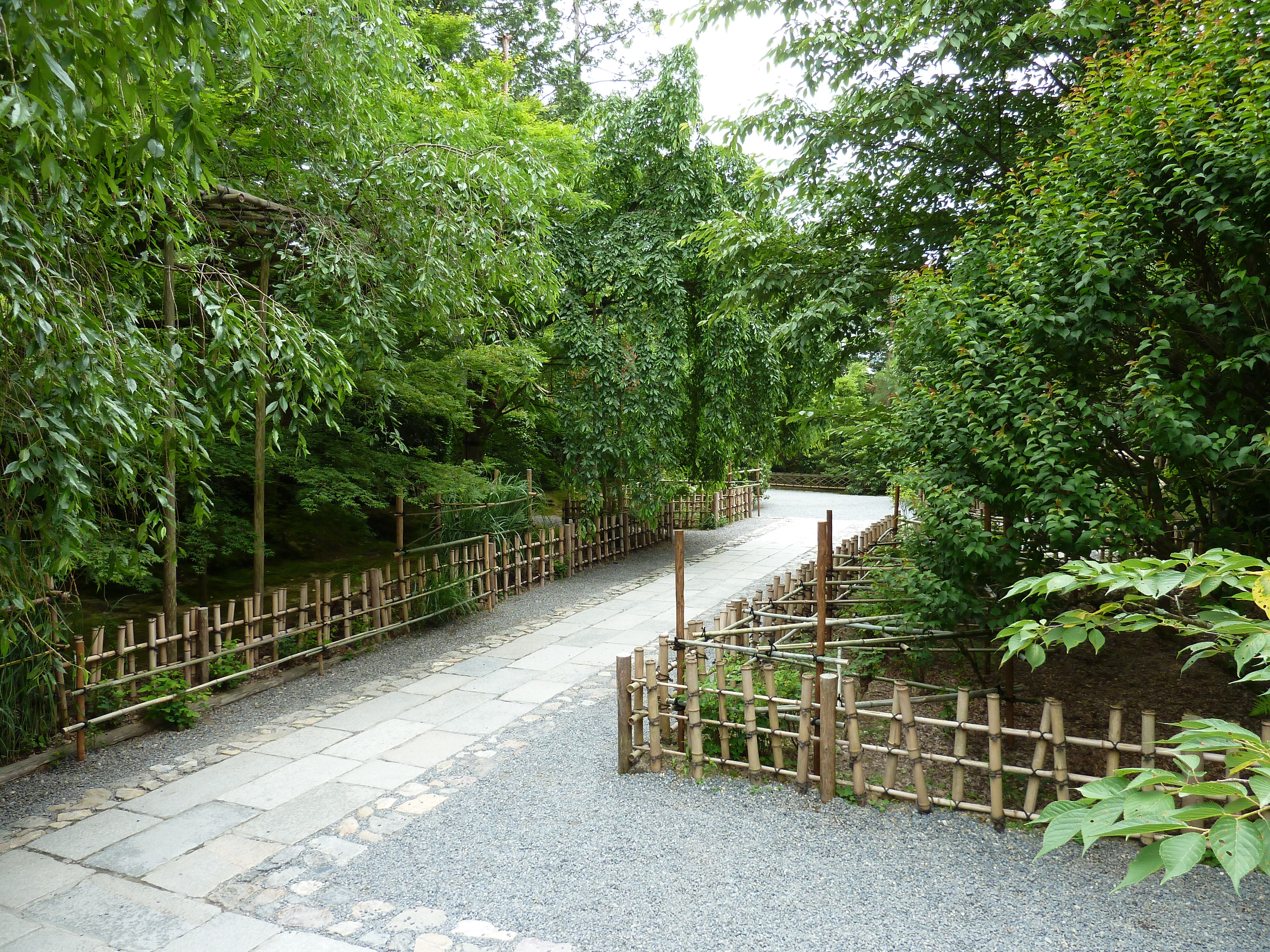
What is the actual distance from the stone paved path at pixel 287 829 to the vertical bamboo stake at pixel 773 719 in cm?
180

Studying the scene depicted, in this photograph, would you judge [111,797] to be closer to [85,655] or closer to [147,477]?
[85,655]

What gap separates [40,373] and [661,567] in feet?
33.6

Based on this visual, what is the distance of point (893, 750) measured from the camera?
14.6 feet

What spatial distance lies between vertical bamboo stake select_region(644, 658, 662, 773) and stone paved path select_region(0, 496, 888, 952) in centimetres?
100

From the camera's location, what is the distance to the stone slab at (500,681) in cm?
680

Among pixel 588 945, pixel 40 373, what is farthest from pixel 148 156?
pixel 588 945

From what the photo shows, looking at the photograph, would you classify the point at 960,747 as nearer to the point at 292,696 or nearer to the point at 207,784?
the point at 207,784

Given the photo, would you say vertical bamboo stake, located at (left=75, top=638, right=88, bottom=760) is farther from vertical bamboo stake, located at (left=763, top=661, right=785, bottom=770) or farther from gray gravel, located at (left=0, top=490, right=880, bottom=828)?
vertical bamboo stake, located at (left=763, top=661, right=785, bottom=770)

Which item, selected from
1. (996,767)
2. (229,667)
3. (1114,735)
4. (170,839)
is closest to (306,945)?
(170,839)

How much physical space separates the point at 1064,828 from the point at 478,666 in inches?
259

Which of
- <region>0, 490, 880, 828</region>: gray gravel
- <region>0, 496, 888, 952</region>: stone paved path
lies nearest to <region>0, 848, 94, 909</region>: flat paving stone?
<region>0, 496, 888, 952</region>: stone paved path

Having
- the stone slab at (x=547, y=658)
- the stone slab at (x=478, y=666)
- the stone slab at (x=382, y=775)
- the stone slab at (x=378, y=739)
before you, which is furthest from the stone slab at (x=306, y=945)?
the stone slab at (x=547, y=658)

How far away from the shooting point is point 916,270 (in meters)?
7.77

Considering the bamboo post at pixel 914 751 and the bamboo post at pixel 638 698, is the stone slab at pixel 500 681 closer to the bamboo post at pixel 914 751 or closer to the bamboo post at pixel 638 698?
the bamboo post at pixel 638 698
